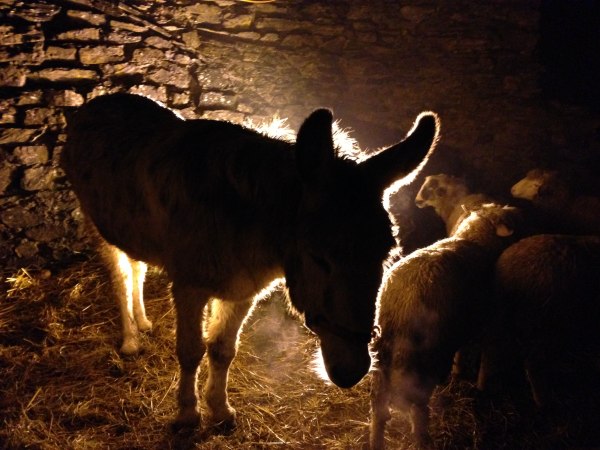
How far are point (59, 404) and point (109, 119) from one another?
238 centimetres

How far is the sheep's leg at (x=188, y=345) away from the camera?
108 inches

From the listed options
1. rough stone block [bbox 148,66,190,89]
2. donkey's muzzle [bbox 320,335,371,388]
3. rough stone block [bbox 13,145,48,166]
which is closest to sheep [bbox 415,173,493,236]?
rough stone block [bbox 148,66,190,89]

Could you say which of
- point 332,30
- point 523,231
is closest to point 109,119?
point 332,30

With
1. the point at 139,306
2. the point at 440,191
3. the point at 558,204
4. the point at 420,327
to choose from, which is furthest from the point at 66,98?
the point at 558,204

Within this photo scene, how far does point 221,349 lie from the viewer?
124 inches

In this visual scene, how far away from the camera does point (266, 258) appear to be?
241 cm

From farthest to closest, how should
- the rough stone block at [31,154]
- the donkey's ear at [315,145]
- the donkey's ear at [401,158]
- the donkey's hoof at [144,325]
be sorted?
the rough stone block at [31,154] → the donkey's hoof at [144,325] → the donkey's ear at [401,158] → the donkey's ear at [315,145]

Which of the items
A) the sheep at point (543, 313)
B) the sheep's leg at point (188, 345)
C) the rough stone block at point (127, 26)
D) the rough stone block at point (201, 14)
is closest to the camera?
the sheep's leg at point (188, 345)

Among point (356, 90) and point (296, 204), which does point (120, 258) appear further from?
point (356, 90)

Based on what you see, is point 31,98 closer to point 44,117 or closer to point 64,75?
point 44,117

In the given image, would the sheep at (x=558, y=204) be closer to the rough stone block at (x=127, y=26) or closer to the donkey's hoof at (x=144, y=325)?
the donkey's hoof at (x=144, y=325)

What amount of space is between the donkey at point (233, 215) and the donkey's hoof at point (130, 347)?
2.76 ft

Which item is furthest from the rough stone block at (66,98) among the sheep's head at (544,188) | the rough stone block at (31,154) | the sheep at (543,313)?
the sheep's head at (544,188)

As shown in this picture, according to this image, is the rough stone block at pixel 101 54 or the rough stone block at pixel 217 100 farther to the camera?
the rough stone block at pixel 217 100
